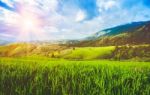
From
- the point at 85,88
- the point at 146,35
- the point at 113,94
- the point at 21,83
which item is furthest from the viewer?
the point at 146,35

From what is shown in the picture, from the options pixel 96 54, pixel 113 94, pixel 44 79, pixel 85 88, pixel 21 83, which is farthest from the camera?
pixel 96 54

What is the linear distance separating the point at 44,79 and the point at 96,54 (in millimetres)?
60971

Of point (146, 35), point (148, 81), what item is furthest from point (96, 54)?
point (146, 35)

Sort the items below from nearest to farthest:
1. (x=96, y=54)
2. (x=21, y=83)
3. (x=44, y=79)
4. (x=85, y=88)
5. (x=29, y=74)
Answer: (x=85, y=88) < (x=21, y=83) < (x=44, y=79) < (x=29, y=74) < (x=96, y=54)

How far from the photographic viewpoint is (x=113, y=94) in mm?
4422

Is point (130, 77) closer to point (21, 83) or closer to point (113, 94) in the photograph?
point (113, 94)

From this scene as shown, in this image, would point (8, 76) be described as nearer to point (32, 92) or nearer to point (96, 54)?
point (32, 92)

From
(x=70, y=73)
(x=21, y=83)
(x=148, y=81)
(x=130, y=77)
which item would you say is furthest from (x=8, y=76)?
(x=148, y=81)

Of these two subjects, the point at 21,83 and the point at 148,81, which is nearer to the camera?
the point at 21,83

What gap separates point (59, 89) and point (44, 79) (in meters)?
0.77

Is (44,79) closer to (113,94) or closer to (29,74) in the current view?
(29,74)

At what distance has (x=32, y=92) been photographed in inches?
183

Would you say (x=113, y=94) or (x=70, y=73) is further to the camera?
(x=70, y=73)

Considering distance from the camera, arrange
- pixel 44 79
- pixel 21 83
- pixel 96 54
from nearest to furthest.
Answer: pixel 21 83 < pixel 44 79 < pixel 96 54
